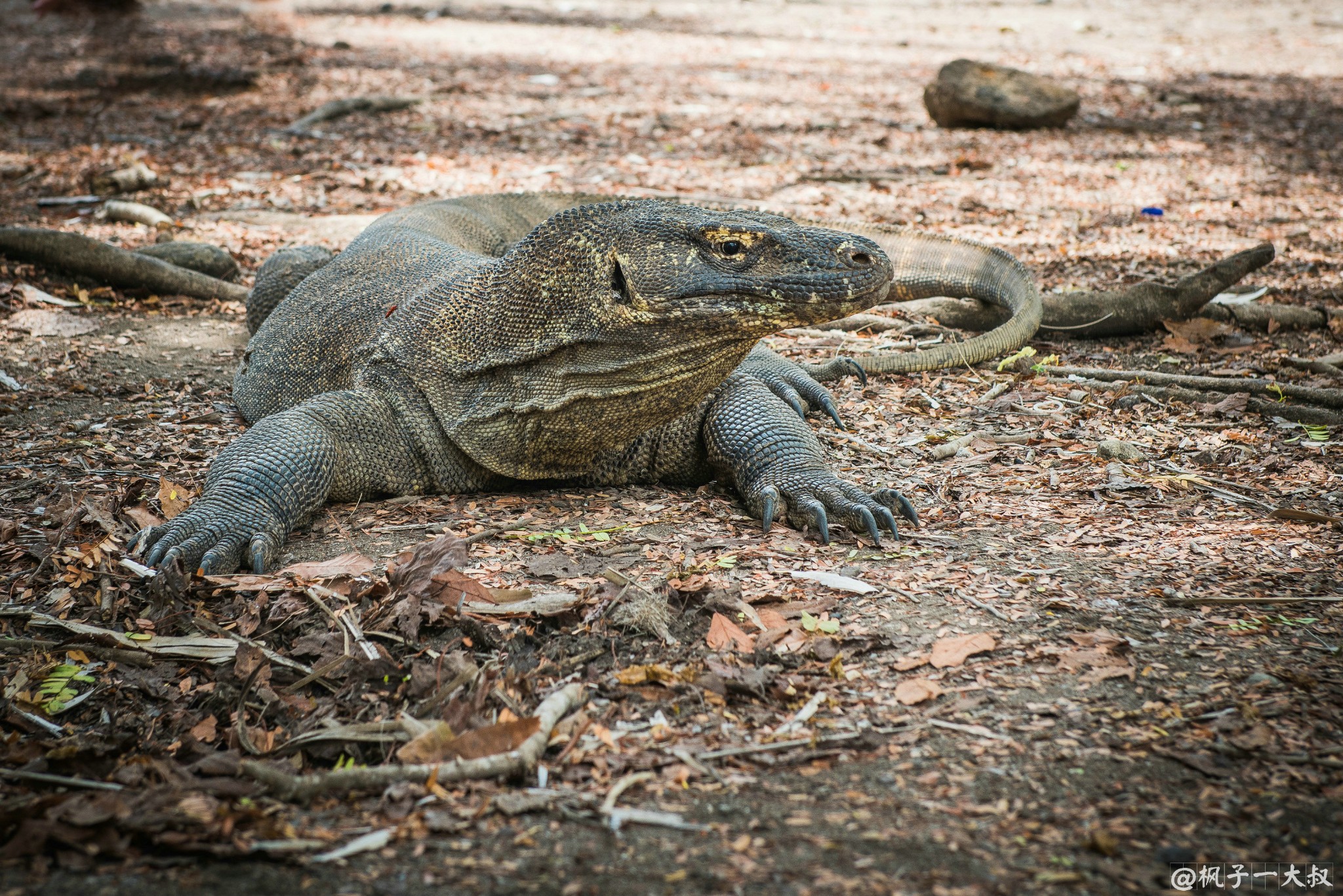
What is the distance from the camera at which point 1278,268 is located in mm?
6938

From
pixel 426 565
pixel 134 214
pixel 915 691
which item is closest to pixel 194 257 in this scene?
pixel 134 214

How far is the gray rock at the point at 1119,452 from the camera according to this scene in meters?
4.30

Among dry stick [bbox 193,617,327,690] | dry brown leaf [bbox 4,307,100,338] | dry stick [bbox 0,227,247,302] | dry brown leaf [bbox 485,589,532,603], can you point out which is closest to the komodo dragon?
dry stick [bbox 193,617,327,690]

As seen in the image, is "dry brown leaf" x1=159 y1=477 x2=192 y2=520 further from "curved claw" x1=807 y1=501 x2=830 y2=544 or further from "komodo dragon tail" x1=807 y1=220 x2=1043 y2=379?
"komodo dragon tail" x1=807 y1=220 x2=1043 y2=379

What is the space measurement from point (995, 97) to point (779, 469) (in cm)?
828

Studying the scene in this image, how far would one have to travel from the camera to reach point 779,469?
3.94 meters

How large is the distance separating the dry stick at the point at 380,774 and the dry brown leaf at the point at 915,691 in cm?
91

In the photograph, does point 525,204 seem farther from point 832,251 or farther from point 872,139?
point 872,139

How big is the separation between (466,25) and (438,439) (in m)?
15.5

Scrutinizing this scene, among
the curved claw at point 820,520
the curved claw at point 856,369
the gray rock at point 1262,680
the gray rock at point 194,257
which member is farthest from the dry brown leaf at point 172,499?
the gray rock at point 194,257

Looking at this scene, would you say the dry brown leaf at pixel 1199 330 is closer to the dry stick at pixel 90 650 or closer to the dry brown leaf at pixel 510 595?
the dry brown leaf at pixel 510 595

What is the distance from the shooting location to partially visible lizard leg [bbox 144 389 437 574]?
11.2ft

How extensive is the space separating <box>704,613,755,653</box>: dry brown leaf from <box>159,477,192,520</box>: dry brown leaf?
2015 mm

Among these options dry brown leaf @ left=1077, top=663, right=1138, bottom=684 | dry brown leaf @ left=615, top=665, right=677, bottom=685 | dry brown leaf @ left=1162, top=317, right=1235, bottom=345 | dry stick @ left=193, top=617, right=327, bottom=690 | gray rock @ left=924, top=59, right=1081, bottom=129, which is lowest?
dry stick @ left=193, top=617, right=327, bottom=690
